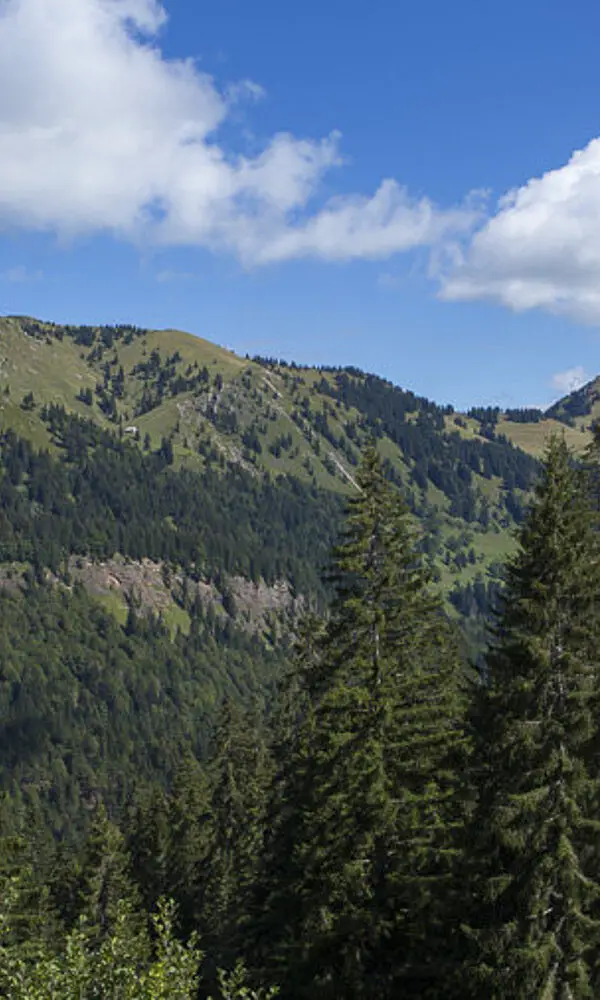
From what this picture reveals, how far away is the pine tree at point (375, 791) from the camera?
27125mm

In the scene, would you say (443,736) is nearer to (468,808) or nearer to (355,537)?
(468,808)

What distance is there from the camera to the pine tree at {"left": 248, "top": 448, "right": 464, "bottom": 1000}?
27.1 m

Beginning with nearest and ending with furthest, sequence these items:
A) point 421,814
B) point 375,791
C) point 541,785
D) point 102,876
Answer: point 541,785
point 375,791
point 421,814
point 102,876

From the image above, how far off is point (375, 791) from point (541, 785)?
21.8ft

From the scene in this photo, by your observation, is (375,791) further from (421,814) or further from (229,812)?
(229,812)

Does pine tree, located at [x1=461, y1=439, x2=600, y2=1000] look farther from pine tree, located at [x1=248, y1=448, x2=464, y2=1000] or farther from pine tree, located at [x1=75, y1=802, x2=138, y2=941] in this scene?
pine tree, located at [x1=75, y1=802, x2=138, y2=941]

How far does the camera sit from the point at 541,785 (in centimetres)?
2238

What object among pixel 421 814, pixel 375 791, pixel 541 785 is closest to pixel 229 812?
pixel 421 814

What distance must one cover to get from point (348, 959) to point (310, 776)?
7106 millimetres

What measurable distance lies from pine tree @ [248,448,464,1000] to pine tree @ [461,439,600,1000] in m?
3.25

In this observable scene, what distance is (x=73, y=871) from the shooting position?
291ft

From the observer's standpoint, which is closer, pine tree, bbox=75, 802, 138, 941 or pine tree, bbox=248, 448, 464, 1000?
pine tree, bbox=248, 448, 464, 1000

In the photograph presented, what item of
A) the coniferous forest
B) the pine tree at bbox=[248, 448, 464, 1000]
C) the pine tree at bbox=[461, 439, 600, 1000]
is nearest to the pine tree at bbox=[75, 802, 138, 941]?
the coniferous forest

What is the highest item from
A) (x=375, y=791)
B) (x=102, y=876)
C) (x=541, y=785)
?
(x=541, y=785)
